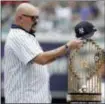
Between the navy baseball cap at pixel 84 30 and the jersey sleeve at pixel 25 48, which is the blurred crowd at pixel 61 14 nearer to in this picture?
the jersey sleeve at pixel 25 48

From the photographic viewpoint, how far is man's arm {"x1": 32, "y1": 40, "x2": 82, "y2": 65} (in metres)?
6.43

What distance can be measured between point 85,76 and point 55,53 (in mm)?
580

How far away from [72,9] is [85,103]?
7.36m

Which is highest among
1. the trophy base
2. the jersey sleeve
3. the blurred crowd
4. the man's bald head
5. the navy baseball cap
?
the blurred crowd

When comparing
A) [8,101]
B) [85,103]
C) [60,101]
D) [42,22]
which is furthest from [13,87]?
[42,22]

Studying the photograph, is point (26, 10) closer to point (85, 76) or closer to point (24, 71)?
point (24, 71)

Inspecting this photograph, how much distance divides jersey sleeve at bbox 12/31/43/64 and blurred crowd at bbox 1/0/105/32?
18.5 ft

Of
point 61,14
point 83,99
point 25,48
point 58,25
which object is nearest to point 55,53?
point 25,48

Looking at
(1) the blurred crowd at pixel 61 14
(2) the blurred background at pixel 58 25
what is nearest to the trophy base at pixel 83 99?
(2) the blurred background at pixel 58 25

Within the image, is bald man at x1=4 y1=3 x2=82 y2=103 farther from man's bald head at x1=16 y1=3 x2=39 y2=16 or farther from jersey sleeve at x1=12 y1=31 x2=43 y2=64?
man's bald head at x1=16 y1=3 x2=39 y2=16

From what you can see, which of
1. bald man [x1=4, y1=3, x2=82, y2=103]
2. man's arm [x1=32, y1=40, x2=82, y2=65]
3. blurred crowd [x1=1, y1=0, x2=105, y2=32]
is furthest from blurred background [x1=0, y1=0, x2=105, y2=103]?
man's arm [x1=32, y1=40, x2=82, y2=65]

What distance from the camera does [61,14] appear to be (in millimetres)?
13656

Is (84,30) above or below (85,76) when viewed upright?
above

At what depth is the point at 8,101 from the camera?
6.77 meters
